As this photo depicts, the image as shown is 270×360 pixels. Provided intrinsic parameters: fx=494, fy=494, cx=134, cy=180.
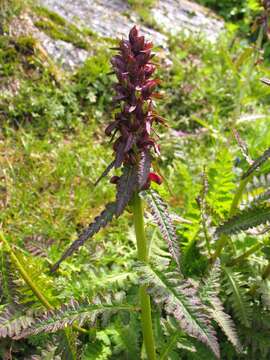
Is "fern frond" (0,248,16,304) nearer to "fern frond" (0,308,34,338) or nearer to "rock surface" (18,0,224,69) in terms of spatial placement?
"fern frond" (0,308,34,338)

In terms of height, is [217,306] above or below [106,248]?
above

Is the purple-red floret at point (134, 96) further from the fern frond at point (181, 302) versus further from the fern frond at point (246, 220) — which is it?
the fern frond at point (246, 220)

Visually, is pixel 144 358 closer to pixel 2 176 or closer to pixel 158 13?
pixel 2 176

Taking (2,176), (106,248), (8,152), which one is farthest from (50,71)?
(106,248)

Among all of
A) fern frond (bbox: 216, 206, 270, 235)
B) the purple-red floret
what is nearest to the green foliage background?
the purple-red floret

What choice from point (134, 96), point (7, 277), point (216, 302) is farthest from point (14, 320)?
point (134, 96)

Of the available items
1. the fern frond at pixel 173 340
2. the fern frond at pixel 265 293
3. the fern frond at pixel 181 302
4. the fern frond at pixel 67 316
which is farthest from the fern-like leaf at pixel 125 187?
the fern frond at pixel 265 293

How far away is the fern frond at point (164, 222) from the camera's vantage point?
5.47 feet

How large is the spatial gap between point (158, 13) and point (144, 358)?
5.44 m

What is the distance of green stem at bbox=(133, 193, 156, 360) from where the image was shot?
5.93 feet

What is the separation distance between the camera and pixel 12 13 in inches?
189

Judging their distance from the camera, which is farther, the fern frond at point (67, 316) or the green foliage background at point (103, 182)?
the green foliage background at point (103, 182)

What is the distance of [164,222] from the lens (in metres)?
1.68

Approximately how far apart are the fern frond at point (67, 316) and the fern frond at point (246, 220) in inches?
21.6
